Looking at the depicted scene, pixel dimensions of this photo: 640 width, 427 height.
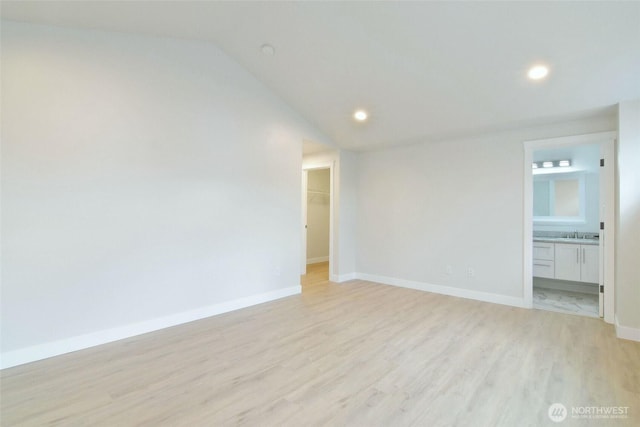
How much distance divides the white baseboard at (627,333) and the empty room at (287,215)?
2 centimetres

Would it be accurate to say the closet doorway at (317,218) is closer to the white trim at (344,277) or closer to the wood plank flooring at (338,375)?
the white trim at (344,277)

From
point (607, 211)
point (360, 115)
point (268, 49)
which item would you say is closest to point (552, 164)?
point (607, 211)

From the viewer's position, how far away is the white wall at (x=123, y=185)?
7.87 ft

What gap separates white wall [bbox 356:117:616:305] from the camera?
3.90 metres

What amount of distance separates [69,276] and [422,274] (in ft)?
14.6

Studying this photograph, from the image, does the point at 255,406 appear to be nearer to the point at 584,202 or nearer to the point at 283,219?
the point at 283,219

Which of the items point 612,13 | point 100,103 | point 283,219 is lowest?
point 283,219

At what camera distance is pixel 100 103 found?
274 centimetres

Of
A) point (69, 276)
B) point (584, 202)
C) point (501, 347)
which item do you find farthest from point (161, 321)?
point (584, 202)

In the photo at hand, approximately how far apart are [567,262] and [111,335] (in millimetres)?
6076

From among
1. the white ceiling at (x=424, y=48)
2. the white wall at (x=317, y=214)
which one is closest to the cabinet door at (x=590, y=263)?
the white ceiling at (x=424, y=48)

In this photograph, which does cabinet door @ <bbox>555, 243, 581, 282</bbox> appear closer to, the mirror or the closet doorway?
the mirror

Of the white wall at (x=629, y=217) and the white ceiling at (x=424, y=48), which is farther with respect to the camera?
the white wall at (x=629, y=217)

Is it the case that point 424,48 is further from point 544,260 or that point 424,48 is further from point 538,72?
point 544,260
